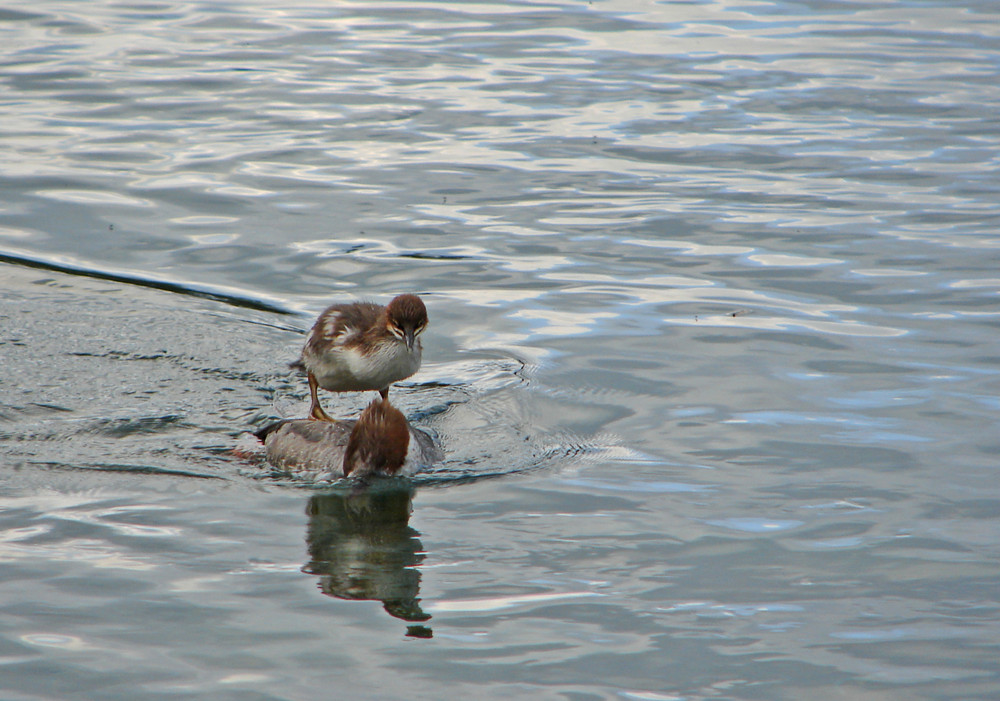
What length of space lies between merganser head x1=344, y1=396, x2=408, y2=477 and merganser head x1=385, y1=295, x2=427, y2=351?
52 cm

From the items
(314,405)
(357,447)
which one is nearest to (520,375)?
(314,405)

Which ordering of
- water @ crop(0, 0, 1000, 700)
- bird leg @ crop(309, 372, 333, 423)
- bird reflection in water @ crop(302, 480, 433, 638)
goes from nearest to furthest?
water @ crop(0, 0, 1000, 700)
bird reflection in water @ crop(302, 480, 433, 638)
bird leg @ crop(309, 372, 333, 423)

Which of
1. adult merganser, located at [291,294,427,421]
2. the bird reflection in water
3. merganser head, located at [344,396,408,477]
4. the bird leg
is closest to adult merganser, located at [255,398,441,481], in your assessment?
merganser head, located at [344,396,408,477]

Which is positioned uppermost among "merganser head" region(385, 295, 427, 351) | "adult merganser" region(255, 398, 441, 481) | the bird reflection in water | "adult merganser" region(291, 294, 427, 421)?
"merganser head" region(385, 295, 427, 351)

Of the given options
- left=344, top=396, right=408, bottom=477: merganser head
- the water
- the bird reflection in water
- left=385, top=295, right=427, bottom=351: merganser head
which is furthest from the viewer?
left=385, top=295, right=427, bottom=351: merganser head

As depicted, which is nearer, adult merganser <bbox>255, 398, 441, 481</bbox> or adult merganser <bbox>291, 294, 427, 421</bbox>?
adult merganser <bbox>255, 398, 441, 481</bbox>

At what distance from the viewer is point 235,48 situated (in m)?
20.8

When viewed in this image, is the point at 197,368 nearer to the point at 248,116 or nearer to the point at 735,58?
the point at 248,116

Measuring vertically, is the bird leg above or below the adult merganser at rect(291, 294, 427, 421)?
below

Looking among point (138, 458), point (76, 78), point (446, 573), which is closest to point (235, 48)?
point (76, 78)

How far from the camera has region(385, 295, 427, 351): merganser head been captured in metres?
8.18

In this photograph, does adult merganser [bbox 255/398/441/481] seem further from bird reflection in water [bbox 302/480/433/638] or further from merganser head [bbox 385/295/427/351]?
merganser head [bbox 385/295/427/351]

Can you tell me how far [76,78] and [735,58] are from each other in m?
9.86

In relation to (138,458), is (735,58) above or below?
above
